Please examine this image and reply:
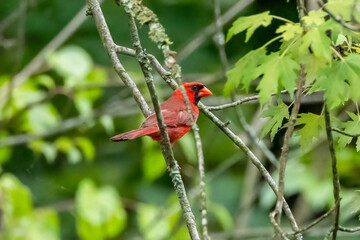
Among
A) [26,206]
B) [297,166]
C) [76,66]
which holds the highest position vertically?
[76,66]

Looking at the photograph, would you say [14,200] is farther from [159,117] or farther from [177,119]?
[159,117]

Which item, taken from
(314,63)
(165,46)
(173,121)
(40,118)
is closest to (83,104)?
(40,118)

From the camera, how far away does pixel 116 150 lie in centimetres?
753

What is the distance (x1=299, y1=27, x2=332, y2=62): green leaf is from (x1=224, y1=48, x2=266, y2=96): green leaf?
0.21 m

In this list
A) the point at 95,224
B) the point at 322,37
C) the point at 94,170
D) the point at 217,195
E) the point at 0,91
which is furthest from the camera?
the point at 94,170

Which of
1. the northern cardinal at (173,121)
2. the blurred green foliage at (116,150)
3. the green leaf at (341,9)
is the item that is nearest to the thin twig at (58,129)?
the blurred green foliage at (116,150)

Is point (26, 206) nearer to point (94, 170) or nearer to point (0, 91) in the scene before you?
point (0, 91)

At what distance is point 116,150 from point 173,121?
3.90m

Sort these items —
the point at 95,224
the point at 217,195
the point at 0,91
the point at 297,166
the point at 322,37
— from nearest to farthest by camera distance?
the point at 322,37 → the point at 95,224 → the point at 297,166 → the point at 0,91 → the point at 217,195

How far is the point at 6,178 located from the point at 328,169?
254 centimetres

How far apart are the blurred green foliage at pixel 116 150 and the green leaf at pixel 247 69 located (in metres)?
0.42

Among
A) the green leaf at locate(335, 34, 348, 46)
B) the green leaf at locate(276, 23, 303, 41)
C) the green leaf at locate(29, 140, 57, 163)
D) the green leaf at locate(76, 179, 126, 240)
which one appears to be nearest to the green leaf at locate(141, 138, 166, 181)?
the green leaf at locate(76, 179, 126, 240)

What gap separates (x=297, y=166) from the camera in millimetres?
5328

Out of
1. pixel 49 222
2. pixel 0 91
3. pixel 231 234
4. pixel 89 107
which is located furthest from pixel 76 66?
pixel 231 234
